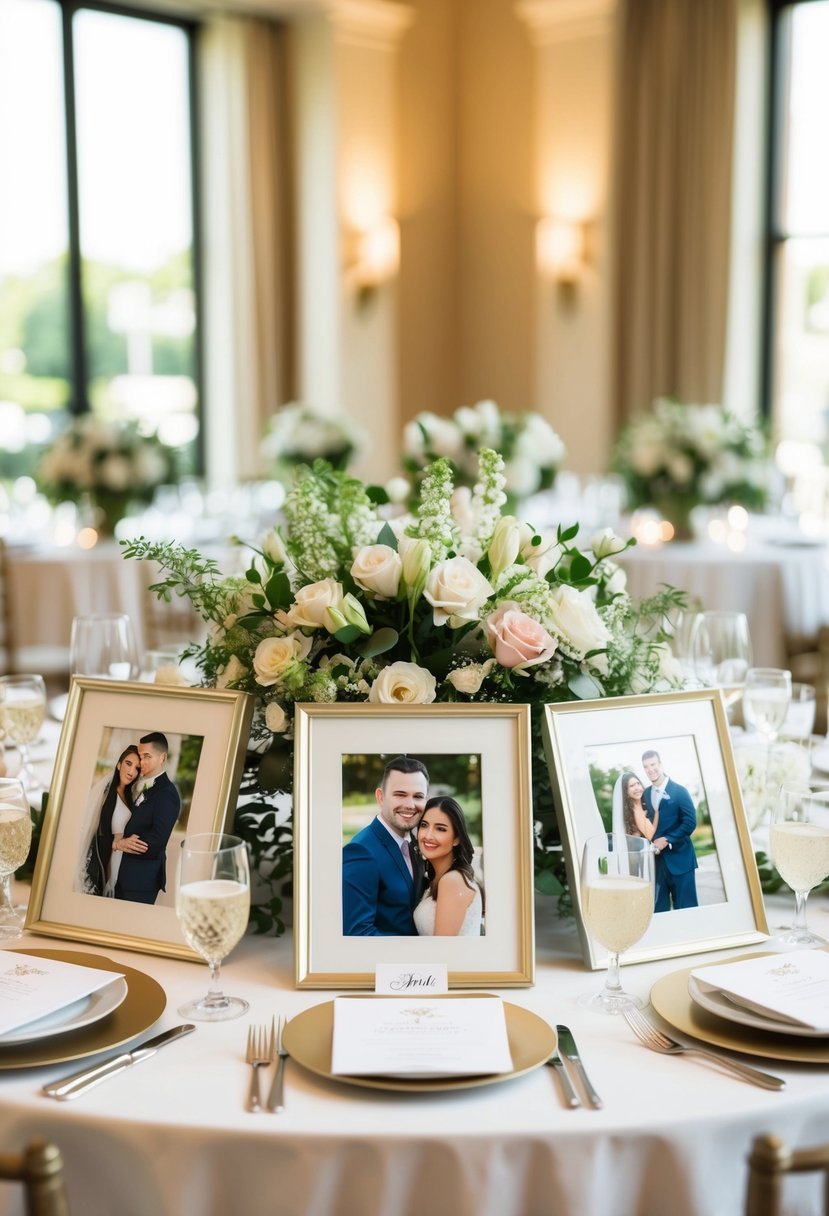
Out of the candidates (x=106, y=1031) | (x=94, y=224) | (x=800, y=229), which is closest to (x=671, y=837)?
(x=106, y=1031)

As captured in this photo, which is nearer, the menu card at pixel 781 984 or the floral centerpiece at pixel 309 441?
the menu card at pixel 781 984

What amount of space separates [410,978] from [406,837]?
0.17 metres

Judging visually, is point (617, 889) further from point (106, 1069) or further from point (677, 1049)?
point (106, 1069)

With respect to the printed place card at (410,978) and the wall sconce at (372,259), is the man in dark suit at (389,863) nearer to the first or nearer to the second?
the printed place card at (410,978)

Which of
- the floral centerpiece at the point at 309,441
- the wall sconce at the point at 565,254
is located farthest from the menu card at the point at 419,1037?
the wall sconce at the point at 565,254

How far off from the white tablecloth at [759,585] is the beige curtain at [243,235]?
3752mm

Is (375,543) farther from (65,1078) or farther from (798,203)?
(798,203)

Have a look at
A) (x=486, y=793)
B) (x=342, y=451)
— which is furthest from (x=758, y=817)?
(x=342, y=451)

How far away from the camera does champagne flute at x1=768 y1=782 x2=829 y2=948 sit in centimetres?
165

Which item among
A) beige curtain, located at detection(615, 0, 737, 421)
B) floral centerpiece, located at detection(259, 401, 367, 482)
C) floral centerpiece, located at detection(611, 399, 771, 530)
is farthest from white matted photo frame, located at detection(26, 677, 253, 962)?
beige curtain, located at detection(615, 0, 737, 421)

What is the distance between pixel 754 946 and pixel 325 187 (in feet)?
24.9

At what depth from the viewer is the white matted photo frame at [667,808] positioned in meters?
1.72

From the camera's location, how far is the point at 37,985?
1.56 meters

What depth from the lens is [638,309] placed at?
8.04 metres
